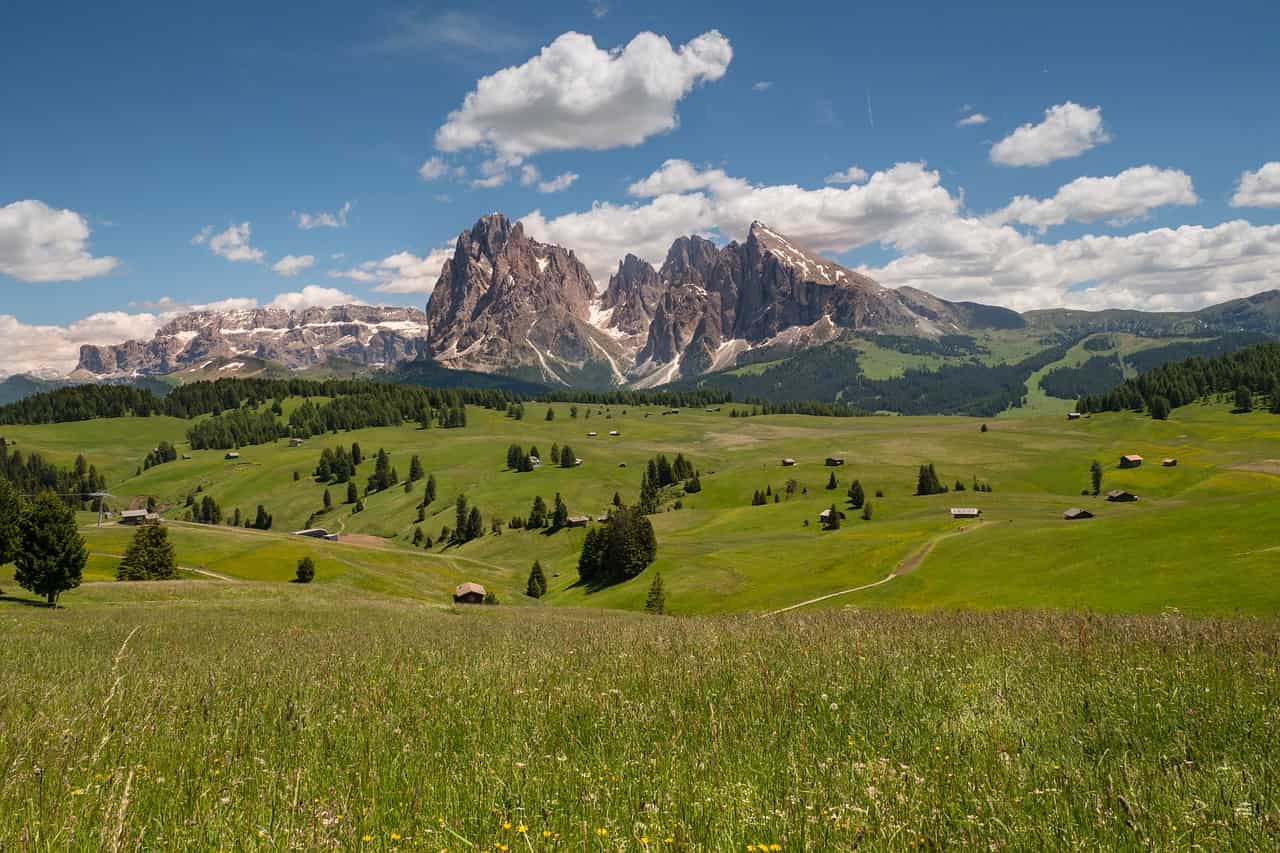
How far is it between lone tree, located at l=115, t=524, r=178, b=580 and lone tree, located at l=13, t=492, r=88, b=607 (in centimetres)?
2753

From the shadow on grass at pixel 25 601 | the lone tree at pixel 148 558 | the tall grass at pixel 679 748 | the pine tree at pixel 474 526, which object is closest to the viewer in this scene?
the tall grass at pixel 679 748

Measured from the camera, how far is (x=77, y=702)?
29.8 ft

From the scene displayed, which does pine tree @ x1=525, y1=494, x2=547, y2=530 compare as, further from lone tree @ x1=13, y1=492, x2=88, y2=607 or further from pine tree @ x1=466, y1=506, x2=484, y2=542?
lone tree @ x1=13, y1=492, x2=88, y2=607

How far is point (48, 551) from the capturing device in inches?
2078

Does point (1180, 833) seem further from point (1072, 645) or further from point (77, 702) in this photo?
point (77, 702)

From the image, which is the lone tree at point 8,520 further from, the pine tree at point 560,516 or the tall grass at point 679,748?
the pine tree at point 560,516

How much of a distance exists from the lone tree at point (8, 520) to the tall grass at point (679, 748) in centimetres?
5617

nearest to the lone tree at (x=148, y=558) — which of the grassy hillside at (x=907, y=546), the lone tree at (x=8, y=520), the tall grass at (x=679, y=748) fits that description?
the grassy hillside at (x=907, y=546)

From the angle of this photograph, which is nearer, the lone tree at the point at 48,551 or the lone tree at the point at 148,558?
the lone tree at the point at 48,551

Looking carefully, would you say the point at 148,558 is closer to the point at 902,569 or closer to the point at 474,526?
the point at 902,569

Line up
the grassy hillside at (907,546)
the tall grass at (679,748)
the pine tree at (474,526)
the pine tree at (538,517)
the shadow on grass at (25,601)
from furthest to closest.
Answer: the pine tree at (474,526)
the pine tree at (538,517)
the grassy hillside at (907,546)
the shadow on grass at (25,601)
the tall grass at (679,748)

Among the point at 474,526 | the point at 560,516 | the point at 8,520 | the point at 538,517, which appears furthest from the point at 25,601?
the point at 538,517

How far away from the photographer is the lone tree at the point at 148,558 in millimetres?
79688

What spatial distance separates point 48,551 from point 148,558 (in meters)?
31.4
